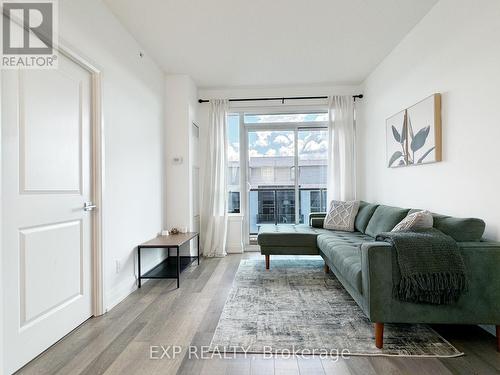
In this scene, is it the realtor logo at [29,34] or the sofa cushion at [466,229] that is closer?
the realtor logo at [29,34]

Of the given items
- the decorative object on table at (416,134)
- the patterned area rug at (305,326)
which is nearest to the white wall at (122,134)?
the patterned area rug at (305,326)

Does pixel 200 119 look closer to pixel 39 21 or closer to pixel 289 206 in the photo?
pixel 289 206

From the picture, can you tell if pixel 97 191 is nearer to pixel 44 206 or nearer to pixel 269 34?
pixel 44 206

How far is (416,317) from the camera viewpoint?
1829 mm

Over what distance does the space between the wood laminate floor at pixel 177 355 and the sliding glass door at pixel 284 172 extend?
99.8 inches

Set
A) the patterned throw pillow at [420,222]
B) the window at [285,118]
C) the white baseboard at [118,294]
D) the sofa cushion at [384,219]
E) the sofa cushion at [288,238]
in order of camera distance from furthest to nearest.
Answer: the window at [285,118] → the sofa cushion at [288,238] → the sofa cushion at [384,219] → the white baseboard at [118,294] → the patterned throw pillow at [420,222]

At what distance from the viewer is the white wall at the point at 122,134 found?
2346 millimetres

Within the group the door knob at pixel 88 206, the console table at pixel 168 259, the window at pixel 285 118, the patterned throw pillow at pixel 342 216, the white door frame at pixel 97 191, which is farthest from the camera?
the window at pixel 285 118

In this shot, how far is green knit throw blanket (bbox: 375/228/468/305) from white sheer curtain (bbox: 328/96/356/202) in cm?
274

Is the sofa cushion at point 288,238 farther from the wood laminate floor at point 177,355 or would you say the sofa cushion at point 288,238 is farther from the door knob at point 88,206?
the door knob at point 88,206

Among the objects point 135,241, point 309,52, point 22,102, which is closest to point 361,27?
point 309,52

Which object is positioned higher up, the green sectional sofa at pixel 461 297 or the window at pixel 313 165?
the window at pixel 313 165

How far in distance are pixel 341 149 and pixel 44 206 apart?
13.0 ft

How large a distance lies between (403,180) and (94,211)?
317 centimetres
